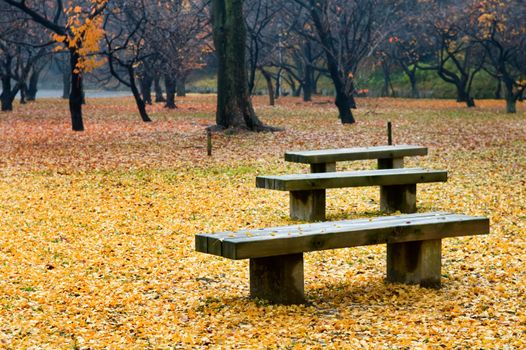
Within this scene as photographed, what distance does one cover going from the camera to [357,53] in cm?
3288

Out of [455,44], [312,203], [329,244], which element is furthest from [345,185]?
[455,44]

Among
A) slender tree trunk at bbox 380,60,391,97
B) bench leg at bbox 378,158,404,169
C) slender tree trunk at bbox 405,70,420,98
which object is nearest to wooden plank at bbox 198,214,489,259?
bench leg at bbox 378,158,404,169

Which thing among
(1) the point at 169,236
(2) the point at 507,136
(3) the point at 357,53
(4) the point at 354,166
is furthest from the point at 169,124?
(1) the point at 169,236

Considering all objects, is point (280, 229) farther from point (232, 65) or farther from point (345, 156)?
point (232, 65)

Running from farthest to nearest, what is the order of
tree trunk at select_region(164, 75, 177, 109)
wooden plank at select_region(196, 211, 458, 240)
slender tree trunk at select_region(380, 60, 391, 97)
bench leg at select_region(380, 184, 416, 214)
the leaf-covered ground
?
1. slender tree trunk at select_region(380, 60, 391, 97)
2. tree trunk at select_region(164, 75, 177, 109)
3. bench leg at select_region(380, 184, 416, 214)
4. wooden plank at select_region(196, 211, 458, 240)
5. the leaf-covered ground

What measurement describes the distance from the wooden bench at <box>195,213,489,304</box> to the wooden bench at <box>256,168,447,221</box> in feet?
10.0

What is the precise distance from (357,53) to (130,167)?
15.7 metres

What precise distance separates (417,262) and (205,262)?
7.87ft

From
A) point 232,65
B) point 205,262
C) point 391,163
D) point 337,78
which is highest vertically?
point 232,65

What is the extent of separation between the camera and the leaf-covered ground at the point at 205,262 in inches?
279

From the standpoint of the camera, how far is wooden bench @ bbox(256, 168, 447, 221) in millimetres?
11648

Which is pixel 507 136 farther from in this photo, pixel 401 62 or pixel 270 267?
pixel 401 62

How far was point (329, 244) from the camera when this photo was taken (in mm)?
7824

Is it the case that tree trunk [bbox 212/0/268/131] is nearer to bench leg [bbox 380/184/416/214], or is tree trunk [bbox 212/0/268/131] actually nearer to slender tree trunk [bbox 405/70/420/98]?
bench leg [bbox 380/184/416/214]
